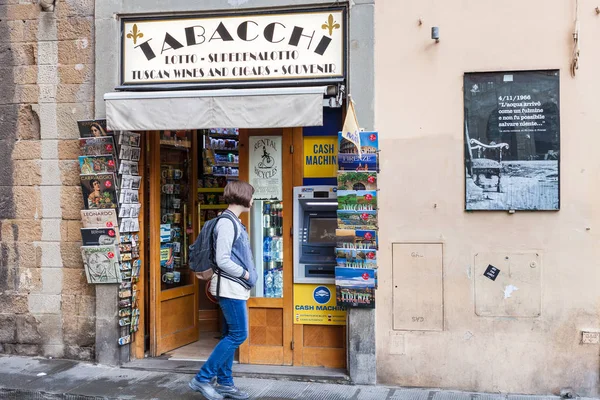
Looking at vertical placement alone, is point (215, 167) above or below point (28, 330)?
above

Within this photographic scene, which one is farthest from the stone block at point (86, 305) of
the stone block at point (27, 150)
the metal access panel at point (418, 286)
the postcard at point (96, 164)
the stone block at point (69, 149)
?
the metal access panel at point (418, 286)

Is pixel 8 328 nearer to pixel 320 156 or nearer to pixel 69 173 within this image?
pixel 69 173

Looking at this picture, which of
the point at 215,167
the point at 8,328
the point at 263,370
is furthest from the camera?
the point at 215,167

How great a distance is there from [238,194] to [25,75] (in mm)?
3079

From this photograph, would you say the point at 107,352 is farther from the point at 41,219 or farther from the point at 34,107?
the point at 34,107

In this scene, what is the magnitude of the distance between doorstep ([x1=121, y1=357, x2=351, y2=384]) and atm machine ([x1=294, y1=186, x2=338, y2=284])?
865mm

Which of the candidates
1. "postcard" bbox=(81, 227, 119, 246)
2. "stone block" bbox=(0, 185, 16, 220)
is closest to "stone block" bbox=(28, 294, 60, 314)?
"postcard" bbox=(81, 227, 119, 246)

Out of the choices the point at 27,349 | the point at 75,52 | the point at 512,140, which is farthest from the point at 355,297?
the point at 75,52

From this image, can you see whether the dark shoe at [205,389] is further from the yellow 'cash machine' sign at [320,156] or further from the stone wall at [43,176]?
the yellow 'cash machine' sign at [320,156]

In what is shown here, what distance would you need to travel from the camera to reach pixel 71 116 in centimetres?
704

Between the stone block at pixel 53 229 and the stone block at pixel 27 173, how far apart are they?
0.43 metres

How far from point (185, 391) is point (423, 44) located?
3.83 metres

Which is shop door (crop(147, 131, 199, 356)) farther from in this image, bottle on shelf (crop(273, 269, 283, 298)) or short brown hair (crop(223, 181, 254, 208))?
short brown hair (crop(223, 181, 254, 208))

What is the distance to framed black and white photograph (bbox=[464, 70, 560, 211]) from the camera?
19.7ft
